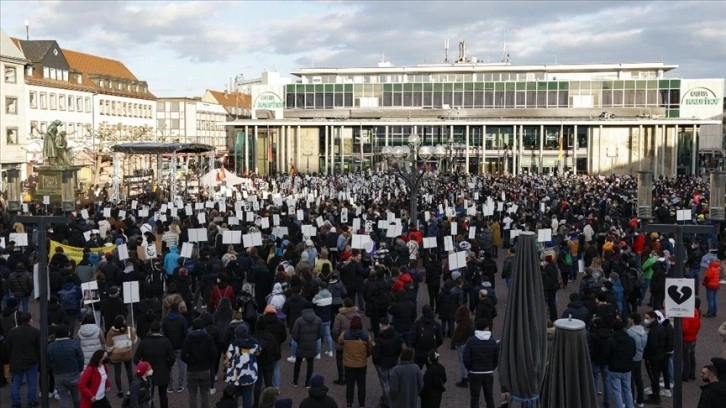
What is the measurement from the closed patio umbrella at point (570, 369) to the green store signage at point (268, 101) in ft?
271

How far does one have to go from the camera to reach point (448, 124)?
81438 mm

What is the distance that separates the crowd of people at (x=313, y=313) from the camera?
10.8 metres

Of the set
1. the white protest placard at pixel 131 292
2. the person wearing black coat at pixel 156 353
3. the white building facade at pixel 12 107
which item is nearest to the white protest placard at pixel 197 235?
the white protest placard at pixel 131 292

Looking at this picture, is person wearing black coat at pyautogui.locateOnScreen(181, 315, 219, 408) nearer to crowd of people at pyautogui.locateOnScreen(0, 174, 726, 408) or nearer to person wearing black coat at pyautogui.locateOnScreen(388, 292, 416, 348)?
crowd of people at pyautogui.locateOnScreen(0, 174, 726, 408)

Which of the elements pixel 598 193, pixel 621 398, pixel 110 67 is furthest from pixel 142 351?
pixel 110 67

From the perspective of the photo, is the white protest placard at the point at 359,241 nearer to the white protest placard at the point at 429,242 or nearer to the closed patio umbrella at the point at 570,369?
the white protest placard at the point at 429,242

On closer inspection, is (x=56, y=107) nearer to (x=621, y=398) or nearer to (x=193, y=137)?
(x=193, y=137)

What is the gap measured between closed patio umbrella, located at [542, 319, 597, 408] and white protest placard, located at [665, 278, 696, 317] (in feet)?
8.98

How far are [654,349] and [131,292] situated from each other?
8705 millimetres

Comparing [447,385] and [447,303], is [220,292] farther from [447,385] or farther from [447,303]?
[447,385]

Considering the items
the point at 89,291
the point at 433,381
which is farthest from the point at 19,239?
the point at 433,381

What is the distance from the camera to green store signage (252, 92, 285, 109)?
88.4 m

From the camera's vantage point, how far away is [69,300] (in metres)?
14.0

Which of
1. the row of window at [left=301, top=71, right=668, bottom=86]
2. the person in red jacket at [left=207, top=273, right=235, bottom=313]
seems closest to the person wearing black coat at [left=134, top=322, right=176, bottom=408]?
the person in red jacket at [left=207, top=273, right=235, bottom=313]
